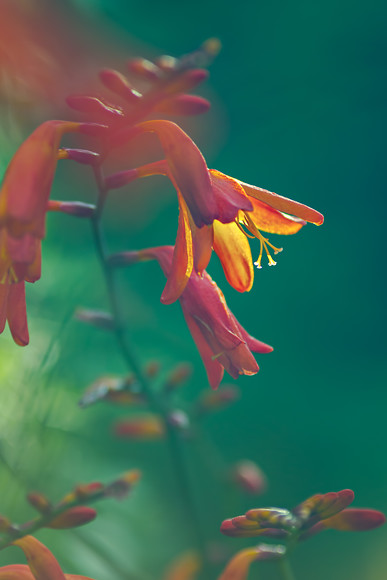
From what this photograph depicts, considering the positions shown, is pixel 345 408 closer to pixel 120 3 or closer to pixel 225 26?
pixel 225 26

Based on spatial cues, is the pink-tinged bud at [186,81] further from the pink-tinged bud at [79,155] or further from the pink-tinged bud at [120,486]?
the pink-tinged bud at [120,486]

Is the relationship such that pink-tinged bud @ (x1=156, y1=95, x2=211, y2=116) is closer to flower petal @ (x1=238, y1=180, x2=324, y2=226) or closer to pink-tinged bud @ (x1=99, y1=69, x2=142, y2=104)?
pink-tinged bud @ (x1=99, y1=69, x2=142, y2=104)

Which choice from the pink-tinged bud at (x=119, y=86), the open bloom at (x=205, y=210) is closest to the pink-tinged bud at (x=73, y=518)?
the open bloom at (x=205, y=210)

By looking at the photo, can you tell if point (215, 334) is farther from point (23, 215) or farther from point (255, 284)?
point (255, 284)

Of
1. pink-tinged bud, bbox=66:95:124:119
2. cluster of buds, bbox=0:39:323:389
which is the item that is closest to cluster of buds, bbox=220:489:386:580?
cluster of buds, bbox=0:39:323:389

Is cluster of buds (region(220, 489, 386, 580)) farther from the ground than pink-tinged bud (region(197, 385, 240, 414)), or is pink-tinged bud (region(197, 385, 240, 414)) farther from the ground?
cluster of buds (region(220, 489, 386, 580))

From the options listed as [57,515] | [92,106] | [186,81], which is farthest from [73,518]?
[186,81]

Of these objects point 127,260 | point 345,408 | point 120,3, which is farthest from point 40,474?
point 120,3
